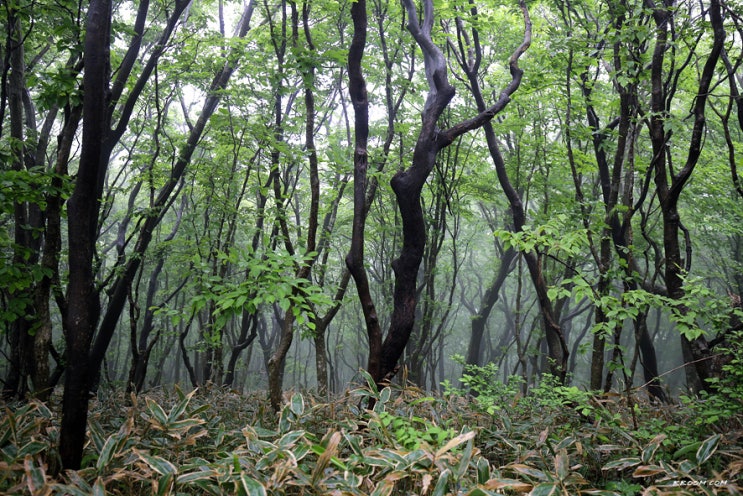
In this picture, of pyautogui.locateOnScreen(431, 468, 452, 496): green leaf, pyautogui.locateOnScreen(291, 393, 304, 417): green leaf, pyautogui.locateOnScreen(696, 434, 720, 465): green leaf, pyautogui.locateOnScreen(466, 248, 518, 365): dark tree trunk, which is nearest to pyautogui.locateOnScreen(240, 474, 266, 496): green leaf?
pyautogui.locateOnScreen(431, 468, 452, 496): green leaf

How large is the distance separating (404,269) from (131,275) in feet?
12.1

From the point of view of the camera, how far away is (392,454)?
10.2ft

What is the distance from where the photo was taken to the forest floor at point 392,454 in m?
2.90

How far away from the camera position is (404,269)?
4594mm

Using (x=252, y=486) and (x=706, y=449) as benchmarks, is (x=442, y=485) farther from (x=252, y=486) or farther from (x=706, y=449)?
(x=706, y=449)

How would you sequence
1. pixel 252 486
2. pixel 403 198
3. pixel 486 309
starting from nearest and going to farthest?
pixel 252 486, pixel 403 198, pixel 486 309

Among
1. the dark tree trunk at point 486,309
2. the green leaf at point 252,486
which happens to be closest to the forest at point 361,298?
the green leaf at point 252,486

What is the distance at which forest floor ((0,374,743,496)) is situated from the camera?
9.50ft

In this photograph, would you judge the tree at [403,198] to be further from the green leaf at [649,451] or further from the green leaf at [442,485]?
the green leaf at [649,451]

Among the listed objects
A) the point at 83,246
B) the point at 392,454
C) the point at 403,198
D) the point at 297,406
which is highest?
the point at 403,198

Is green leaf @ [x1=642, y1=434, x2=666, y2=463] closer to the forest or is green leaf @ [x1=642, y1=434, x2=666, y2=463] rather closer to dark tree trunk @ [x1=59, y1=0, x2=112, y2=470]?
the forest

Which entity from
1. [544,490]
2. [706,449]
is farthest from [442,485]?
[706,449]

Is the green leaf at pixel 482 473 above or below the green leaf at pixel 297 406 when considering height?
below

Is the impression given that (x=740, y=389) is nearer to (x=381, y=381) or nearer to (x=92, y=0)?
(x=381, y=381)
